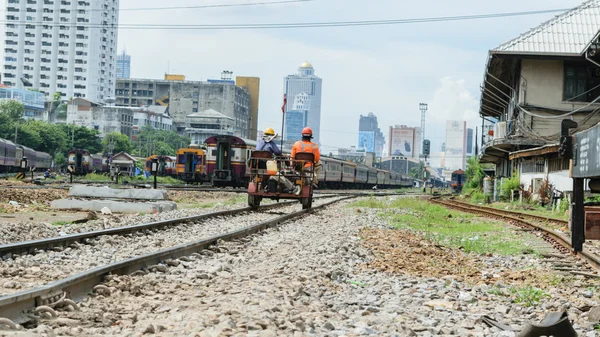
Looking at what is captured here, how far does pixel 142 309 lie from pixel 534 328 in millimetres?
2506

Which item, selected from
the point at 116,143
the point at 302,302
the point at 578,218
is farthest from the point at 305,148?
the point at 116,143

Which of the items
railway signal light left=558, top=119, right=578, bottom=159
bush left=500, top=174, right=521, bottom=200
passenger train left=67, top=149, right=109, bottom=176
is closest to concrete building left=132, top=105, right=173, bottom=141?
passenger train left=67, top=149, right=109, bottom=176

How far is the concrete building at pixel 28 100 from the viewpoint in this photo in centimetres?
16088

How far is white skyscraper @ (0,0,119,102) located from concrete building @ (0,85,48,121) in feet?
90.8

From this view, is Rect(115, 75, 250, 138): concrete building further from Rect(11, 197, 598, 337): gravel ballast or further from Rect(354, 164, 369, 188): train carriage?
Rect(11, 197, 598, 337): gravel ballast

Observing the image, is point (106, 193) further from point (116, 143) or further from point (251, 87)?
point (251, 87)

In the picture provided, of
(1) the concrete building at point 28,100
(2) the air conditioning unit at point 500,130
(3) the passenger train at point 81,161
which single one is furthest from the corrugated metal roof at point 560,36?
(1) the concrete building at point 28,100

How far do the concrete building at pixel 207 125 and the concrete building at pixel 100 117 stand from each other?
1636 centimetres

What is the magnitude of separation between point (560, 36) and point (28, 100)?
474ft

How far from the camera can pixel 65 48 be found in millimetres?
194000

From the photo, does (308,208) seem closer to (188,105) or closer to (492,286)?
(492,286)

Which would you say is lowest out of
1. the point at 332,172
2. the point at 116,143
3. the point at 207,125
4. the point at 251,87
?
the point at 332,172

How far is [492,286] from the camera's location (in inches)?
292

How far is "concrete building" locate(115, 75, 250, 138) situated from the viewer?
180 metres
